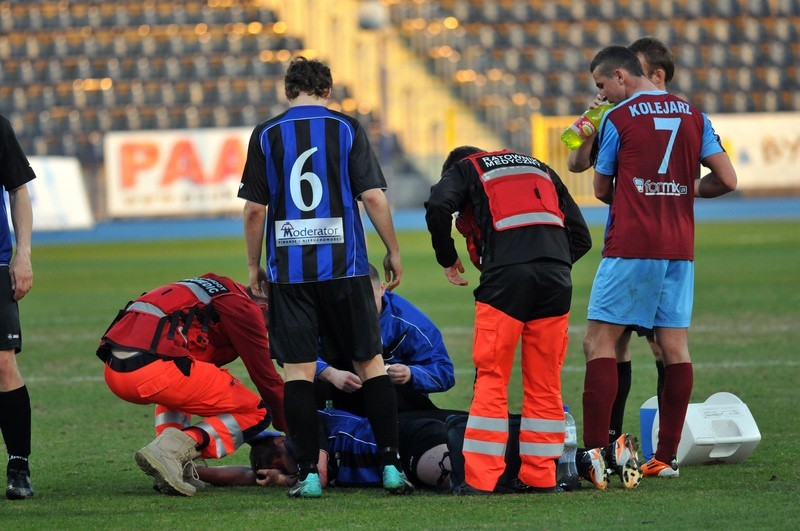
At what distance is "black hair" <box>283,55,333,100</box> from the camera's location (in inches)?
219

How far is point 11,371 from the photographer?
576 centimetres

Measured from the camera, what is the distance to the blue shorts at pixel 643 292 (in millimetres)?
5703

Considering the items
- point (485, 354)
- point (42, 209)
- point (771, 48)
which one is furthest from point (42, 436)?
point (771, 48)

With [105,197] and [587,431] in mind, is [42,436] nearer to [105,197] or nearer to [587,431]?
[587,431]

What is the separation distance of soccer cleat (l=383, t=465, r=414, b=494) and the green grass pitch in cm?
9

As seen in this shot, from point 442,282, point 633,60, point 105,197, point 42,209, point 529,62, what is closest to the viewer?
point 633,60

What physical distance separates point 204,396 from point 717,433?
2.28 m

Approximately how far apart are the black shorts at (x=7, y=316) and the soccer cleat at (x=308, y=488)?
1276 millimetres

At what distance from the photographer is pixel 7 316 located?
5.68m

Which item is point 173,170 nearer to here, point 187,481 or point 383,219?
point 187,481

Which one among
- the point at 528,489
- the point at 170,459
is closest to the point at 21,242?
the point at 170,459

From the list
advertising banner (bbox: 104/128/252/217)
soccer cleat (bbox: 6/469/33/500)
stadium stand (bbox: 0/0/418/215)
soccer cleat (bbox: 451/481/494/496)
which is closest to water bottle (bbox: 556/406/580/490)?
soccer cleat (bbox: 451/481/494/496)

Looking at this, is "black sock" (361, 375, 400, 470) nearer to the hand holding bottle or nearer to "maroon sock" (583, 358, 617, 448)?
"maroon sock" (583, 358, 617, 448)

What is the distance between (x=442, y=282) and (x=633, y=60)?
1202 cm
